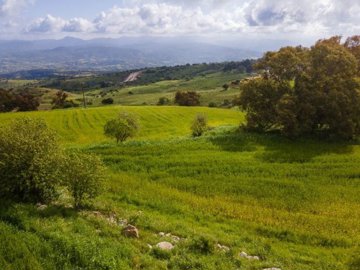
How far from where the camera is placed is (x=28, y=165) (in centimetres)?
1886

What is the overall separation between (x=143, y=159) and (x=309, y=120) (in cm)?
1660

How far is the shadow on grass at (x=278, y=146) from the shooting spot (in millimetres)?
34750

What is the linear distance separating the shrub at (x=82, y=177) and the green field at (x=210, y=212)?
809 mm

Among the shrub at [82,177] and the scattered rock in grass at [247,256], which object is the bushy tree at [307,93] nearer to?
the shrub at [82,177]

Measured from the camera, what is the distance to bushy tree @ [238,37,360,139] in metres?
39.4

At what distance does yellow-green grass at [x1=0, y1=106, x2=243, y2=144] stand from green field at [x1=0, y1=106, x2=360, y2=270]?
3113 cm

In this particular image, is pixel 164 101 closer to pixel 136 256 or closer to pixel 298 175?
pixel 298 175

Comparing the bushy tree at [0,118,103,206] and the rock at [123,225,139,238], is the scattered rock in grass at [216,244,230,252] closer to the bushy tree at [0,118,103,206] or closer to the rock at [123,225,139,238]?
the rock at [123,225,139,238]

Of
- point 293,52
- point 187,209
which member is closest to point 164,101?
point 293,52

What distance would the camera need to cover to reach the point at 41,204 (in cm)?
1925

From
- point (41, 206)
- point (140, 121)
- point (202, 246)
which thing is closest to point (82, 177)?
point (41, 206)

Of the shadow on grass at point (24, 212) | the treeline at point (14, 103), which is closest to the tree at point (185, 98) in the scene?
the treeline at point (14, 103)

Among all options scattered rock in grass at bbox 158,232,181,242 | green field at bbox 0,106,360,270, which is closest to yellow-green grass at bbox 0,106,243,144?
green field at bbox 0,106,360,270

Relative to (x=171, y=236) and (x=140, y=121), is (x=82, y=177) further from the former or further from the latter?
(x=140, y=121)
